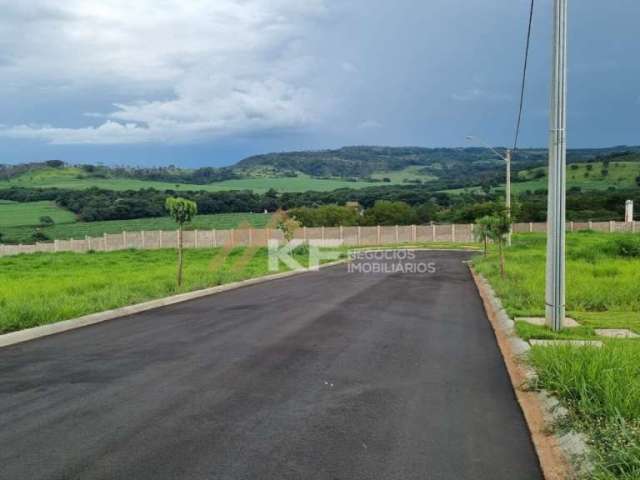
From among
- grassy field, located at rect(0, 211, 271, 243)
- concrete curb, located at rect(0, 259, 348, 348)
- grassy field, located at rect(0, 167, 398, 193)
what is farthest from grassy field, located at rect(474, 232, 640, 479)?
grassy field, located at rect(0, 167, 398, 193)

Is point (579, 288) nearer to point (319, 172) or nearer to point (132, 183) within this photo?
point (132, 183)

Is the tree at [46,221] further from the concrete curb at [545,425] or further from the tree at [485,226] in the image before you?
the concrete curb at [545,425]

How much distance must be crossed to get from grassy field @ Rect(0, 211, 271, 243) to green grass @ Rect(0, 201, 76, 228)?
1.33 meters

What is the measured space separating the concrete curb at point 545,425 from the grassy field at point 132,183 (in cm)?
7508

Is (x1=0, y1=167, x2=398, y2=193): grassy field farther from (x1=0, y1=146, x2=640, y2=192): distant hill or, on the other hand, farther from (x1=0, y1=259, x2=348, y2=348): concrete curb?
(x1=0, y1=259, x2=348, y2=348): concrete curb

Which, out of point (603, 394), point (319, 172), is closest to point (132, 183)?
point (319, 172)

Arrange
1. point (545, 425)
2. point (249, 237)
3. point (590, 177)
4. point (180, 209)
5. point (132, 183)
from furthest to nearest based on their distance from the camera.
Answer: point (132, 183) → point (590, 177) → point (249, 237) → point (180, 209) → point (545, 425)

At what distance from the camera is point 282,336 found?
32.9ft

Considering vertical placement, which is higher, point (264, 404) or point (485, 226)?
point (485, 226)

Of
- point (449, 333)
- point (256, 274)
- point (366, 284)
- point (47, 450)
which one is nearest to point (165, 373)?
point (47, 450)

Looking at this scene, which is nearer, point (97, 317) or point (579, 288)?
point (97, 317)

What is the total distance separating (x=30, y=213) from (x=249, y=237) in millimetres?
34416

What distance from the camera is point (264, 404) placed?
6.04 m

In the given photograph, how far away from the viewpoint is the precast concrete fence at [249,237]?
48875 millimetres
